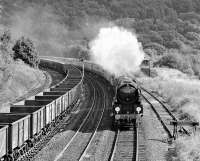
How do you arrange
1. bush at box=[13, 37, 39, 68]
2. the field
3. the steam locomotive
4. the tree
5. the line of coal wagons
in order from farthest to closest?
bush at box=[13, 37, 39, 68] < the tree < the steam locomotive < the field < the line of coal wagons

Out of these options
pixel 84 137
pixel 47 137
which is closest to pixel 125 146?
pixel 84 137

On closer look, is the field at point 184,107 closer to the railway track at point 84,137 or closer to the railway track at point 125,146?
the railway track at point 125,146

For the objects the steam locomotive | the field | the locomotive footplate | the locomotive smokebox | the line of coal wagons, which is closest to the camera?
the line of coal wagons

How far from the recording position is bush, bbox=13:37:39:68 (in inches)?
2923

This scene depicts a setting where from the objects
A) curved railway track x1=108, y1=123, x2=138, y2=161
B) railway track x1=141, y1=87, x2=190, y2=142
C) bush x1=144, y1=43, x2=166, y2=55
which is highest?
bush x1=144, y1=43, x2=166, y2=55

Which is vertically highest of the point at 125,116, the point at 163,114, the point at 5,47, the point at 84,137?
the point at 5,47

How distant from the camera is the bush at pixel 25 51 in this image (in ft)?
244

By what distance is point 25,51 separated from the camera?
246 feet

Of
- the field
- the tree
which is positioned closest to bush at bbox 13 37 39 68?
the tree

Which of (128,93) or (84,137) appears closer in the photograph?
(84,137)

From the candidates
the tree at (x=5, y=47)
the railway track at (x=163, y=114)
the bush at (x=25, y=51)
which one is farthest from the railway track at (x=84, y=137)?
the bush at (x=25, y=51)

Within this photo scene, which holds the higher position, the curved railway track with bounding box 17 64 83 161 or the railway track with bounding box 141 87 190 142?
the railway track with bounding box 141 87 190 142

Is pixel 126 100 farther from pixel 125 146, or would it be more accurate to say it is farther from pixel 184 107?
pixel 184 107

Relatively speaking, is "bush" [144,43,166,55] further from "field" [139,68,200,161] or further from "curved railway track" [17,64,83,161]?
"curved railway track" [17,64,83,161]
